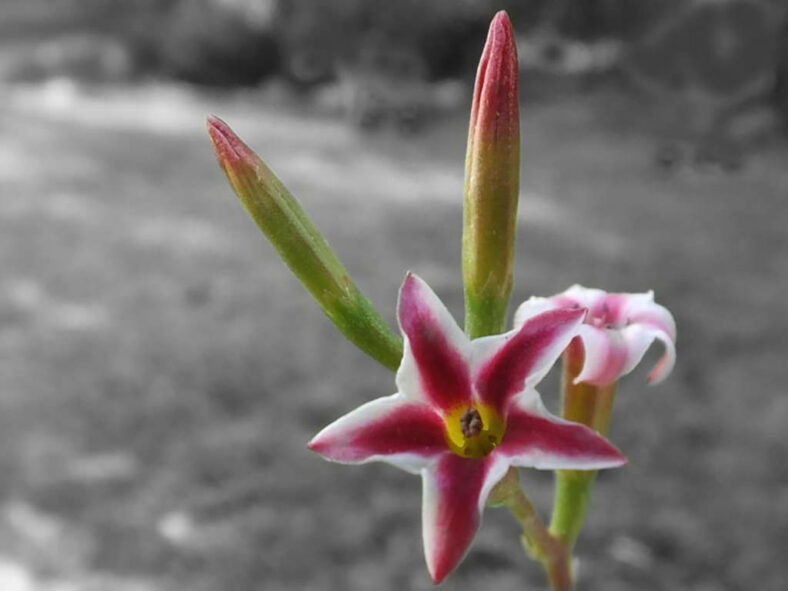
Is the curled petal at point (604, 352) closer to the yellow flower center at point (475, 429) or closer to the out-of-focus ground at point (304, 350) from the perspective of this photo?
the yellow flower center at point (475, 429)

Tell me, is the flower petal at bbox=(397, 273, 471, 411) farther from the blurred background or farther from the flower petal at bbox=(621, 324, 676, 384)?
the blurred background

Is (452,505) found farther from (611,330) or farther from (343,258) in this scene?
(343,258)

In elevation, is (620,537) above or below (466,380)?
below

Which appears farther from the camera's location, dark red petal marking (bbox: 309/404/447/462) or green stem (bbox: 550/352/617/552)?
green stem (bbox: 550/352/617/552)

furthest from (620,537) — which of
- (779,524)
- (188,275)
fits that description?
(188,275)

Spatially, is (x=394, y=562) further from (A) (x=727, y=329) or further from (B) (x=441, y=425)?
(B) (x=441, y=425)

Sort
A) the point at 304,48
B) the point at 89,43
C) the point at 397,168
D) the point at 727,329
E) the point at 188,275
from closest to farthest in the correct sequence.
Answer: the point at 727,329 < the point at 188,275 < the point at 397,168 < the point at 304,48 < the point at 89,43

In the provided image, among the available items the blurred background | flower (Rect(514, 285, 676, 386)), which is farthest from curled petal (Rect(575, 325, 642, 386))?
the blurred background
